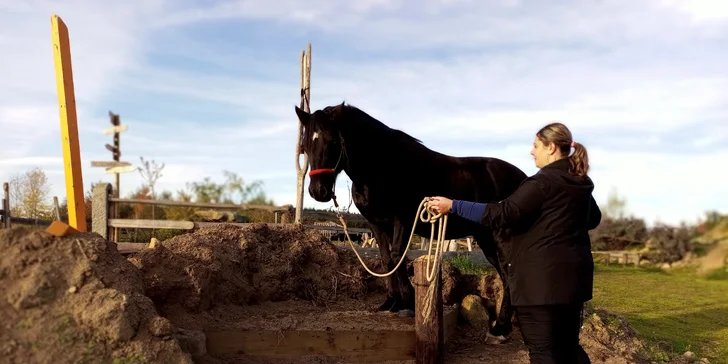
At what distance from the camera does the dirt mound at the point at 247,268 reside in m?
5.02

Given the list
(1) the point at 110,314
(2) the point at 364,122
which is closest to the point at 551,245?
(2) the point at 364,122

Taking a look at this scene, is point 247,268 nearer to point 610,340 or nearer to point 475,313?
point 475,313

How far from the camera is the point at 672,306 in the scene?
35.6ft

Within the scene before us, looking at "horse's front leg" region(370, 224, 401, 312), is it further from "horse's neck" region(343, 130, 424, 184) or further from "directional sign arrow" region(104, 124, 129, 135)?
"directional sign arrow" region(104, 124, 129, 135)

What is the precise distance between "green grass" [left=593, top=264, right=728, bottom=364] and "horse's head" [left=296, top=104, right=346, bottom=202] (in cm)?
476

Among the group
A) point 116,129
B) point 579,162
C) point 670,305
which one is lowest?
point 670,305

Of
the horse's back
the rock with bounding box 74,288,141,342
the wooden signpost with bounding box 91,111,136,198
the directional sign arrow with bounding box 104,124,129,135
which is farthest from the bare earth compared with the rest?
the directional sign arrow with bounding box 104,124,129,135

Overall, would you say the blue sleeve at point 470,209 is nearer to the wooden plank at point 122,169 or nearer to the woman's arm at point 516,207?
the woman's arm at point 516,207

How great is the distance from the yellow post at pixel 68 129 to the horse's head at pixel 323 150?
190 centimetres

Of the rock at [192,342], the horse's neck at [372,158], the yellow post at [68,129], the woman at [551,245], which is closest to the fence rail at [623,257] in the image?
the horse's neck at [372,158]

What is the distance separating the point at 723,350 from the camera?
7309 millimetres

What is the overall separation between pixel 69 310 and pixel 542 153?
10.1 ft

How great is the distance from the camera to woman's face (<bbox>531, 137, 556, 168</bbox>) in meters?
3.59

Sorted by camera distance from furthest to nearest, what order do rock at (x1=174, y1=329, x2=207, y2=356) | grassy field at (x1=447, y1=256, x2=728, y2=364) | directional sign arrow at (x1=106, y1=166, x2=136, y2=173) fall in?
directional sign arrow at (x1=106, y1=166, x2=136, y2=173) → grassy field at (x1=447, y1=256, x2=728, y2=364) → rock at (x1=174, y1=329, x2=207, y2=356)
